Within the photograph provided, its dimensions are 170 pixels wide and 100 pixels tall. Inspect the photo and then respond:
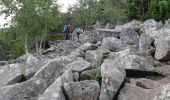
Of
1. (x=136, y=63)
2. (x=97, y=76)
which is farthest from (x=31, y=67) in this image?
(x=136, y=63)

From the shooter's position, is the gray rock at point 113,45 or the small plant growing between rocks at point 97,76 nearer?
the small plant growing between rocks at point 97,76

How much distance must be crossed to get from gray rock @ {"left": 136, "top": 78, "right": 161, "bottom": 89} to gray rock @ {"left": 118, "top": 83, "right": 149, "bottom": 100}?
75 centimetres

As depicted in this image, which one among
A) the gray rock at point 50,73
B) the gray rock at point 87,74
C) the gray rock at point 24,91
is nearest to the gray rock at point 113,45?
the gray rock at point 87,74

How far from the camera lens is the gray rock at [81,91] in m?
13.5

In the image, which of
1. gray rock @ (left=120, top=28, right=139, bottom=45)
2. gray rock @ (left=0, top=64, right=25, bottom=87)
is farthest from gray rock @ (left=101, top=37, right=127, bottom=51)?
gray rock @ (left=0, top=64, right=25, bottom=87)

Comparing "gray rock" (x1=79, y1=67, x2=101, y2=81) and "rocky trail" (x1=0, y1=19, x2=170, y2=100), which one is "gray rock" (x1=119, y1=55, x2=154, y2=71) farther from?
"gray rock" (x1=79, y1=67, x2=101, y2=81)

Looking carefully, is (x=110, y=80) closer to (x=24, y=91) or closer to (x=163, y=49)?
(x=24, y=91)

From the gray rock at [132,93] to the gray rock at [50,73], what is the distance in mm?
2997

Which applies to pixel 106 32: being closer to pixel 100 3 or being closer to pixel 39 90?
pixel 39 90

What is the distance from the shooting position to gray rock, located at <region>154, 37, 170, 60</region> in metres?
19.7

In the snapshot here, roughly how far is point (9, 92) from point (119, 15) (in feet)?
136

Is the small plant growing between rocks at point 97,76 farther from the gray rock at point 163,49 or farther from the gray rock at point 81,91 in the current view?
the gray rock at point 163,49

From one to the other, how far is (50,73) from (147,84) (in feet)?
13.4

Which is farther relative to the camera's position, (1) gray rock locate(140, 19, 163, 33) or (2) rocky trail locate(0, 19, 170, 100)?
(1) gray rock locate(140, 19, 163, 33)
